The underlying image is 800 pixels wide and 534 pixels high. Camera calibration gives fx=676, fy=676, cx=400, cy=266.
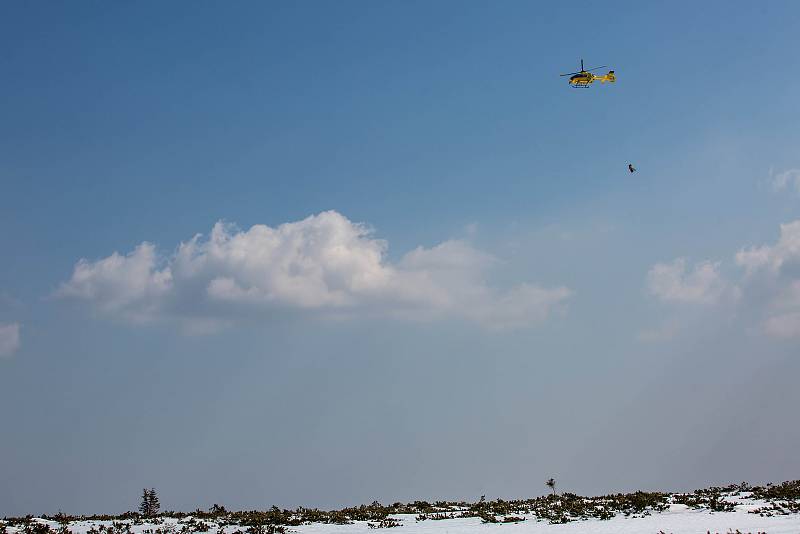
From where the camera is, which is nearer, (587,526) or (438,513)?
(587,526)

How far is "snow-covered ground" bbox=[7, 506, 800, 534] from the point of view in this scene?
25.3 metres

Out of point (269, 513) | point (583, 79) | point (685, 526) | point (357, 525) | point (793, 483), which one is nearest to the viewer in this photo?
point (685, 526)

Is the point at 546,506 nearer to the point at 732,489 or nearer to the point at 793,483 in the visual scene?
the point at 732,489

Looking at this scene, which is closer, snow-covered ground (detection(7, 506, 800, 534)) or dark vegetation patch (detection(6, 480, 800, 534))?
snow-covered ground (detection(7, 506, 800, 534))

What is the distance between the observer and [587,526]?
26.8 m

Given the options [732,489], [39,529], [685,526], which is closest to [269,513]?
[39,529]

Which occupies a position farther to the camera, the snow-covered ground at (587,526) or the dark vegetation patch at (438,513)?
the dark vegetation patch at (438,513)

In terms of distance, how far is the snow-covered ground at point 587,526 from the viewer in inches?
995

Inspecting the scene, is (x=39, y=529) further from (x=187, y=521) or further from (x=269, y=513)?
(x=269, y=513)

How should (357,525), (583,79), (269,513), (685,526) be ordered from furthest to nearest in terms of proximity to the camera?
1. (583,79)
2. (269,513)
3. (357,525)
4. (685,526)

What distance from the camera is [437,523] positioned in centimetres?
2872

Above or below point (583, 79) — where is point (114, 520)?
below

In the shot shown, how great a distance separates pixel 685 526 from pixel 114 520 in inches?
955

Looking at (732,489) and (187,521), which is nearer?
(187,521)
